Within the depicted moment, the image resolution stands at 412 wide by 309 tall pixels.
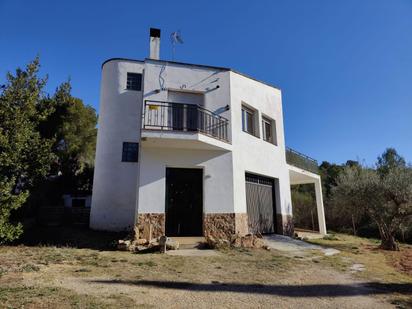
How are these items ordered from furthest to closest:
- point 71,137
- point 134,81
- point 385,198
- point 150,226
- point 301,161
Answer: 1. point 71,137
2. point 301,161
3. point 134,81
4. point 385,198
5. point 150,226

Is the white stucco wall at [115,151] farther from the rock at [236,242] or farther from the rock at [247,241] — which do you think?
the rock at [247,241]

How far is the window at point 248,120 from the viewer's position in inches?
542

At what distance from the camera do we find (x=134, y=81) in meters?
14.7

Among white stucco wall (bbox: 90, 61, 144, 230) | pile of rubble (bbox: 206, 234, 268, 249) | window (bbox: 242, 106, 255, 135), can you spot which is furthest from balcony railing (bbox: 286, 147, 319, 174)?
white stucco wall (bbox: 90, 61, 144, 230)

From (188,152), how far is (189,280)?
19.9 ft

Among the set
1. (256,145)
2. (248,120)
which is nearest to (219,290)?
(256,145)

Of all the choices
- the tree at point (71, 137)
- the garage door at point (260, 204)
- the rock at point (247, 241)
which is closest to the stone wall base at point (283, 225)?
the garage door at point (260, 204)

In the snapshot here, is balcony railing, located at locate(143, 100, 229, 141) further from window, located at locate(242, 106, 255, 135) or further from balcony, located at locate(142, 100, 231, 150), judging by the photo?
window, located at locate(242, 106, 255, 135)

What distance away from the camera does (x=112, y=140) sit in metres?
14.0

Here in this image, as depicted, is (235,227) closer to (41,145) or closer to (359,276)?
(359,276)

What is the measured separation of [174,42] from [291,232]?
11.7m

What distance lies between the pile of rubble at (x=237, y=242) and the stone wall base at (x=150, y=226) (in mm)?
1878

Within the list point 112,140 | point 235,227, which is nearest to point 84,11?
point 112,140

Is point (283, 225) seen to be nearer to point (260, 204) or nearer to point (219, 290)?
point (260, 204)
